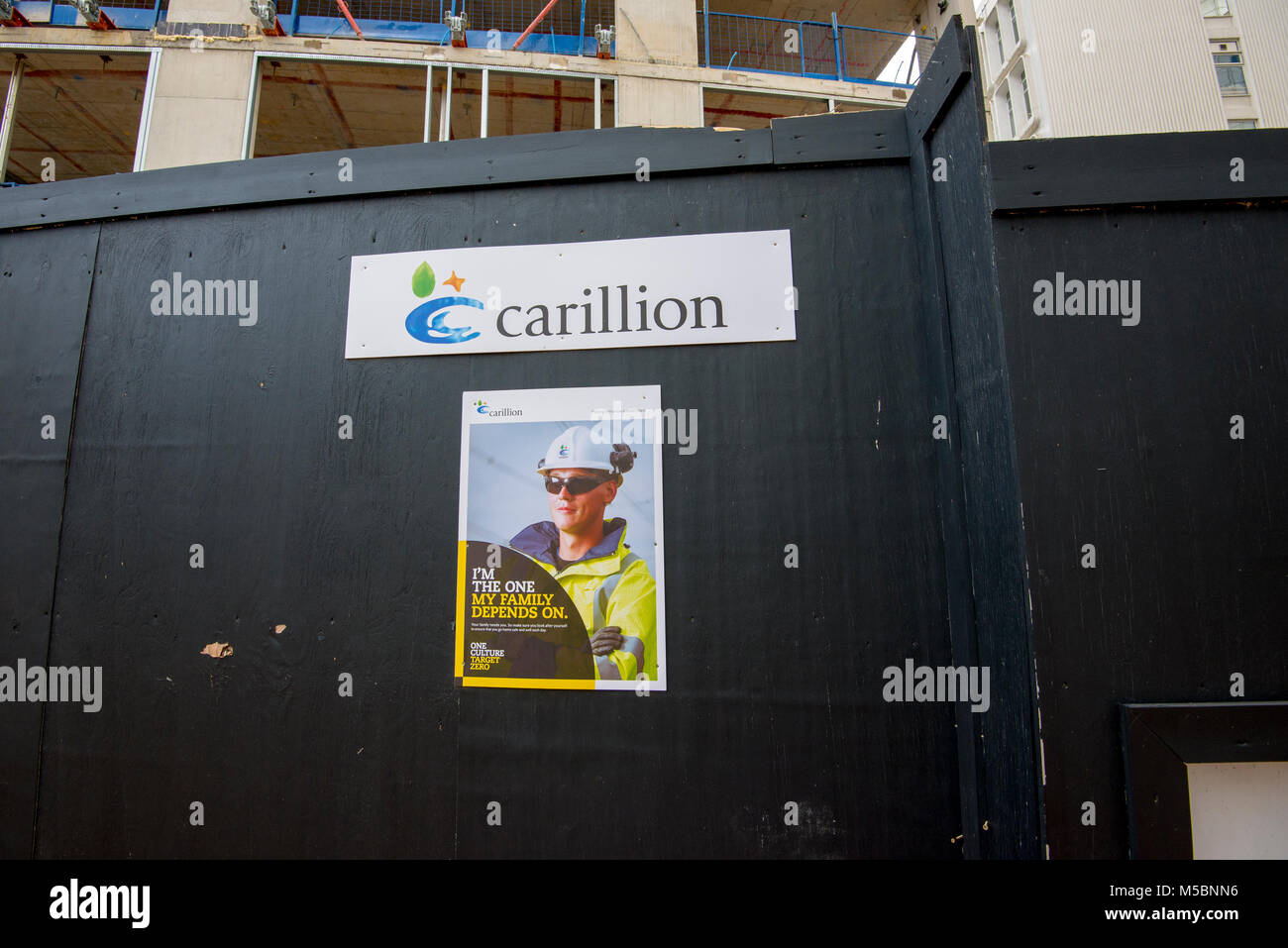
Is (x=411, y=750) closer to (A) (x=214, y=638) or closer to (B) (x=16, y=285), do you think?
(A) (x=214, y=638)

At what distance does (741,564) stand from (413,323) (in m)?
1.87

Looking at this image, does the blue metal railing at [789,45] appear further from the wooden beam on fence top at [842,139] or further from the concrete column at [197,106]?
the wooden beam on fence top at [842,139]

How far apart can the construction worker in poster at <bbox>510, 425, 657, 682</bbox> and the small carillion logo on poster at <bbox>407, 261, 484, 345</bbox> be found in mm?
711

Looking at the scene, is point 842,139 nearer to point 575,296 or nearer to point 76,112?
point 575,296

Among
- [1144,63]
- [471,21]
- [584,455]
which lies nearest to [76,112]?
[471,21]

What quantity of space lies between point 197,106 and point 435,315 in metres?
10.9

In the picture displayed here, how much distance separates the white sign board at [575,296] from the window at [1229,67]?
31.0m

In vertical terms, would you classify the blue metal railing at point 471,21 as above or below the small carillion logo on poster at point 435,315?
above

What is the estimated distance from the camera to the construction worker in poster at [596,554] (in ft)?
8.12

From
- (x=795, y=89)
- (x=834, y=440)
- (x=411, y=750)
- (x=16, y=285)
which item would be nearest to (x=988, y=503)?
(x=834, y=440)

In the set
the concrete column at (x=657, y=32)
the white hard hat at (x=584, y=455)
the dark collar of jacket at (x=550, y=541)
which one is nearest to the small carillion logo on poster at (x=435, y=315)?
the white hard hat at (x=584, y=455)

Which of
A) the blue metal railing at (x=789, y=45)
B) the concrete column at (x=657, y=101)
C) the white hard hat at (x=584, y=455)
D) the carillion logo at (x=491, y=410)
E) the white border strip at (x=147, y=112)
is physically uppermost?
the blue metal railing at (x=789, y=45)

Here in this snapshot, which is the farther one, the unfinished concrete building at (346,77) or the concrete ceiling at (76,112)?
the concrete ceiling at (76,112)

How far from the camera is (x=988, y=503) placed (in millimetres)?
2186
